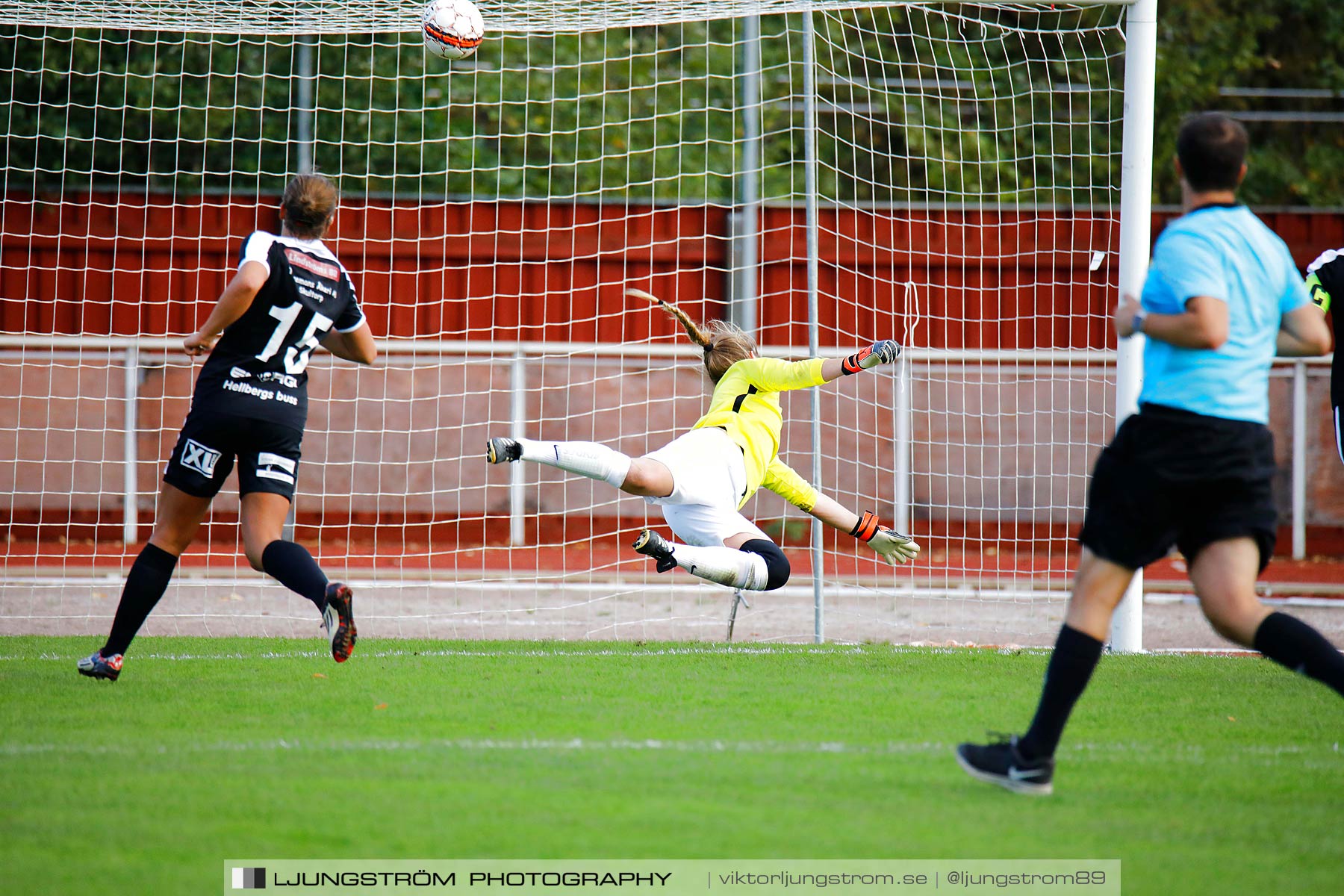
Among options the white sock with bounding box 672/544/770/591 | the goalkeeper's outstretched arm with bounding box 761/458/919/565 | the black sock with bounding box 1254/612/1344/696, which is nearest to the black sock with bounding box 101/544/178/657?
the white sock with bounding box 672/544/770/591

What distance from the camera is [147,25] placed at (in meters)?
7.30

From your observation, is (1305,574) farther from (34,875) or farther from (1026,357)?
(34,875)

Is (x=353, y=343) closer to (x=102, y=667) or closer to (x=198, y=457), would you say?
(x=198, y=457)

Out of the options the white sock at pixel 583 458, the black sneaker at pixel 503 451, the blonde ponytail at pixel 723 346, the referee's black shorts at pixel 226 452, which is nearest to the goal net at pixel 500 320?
the blonde ponytail at pixel 723 346

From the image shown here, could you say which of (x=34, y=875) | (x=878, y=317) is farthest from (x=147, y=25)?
(x=878, y=317)

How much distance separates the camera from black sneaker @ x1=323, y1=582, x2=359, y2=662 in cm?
456

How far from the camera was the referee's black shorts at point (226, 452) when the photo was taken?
4.84 m

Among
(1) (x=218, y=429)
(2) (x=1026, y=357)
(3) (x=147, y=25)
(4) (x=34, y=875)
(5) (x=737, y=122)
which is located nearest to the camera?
(4) (x=34, y=875)

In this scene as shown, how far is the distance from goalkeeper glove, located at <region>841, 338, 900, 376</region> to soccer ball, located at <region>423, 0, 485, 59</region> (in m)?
3.00

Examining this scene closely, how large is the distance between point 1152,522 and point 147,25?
20.9 ft

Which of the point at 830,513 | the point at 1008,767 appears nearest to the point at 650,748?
the point at 1008,767

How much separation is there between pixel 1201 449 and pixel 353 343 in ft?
11.0

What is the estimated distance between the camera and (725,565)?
5.61 metres

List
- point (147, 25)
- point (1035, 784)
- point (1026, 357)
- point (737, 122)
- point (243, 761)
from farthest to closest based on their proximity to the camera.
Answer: point (737, 122) < point (1026, 357) < point (147, 25) < point (243, 761) < point (1035, 784)
